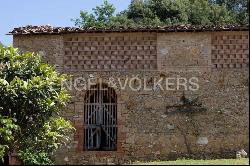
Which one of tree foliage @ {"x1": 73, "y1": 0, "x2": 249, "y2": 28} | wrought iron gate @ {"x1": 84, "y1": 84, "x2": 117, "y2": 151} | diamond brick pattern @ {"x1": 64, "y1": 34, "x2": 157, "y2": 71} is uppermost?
tree foliage @ {"x1": 73, "y1": 0, "x2": 249, "y2": 28}

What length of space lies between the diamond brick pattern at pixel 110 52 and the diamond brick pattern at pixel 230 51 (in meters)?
1.78

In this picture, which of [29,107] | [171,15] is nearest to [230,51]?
[29,107]

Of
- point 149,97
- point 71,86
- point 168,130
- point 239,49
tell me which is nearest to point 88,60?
point 71,86

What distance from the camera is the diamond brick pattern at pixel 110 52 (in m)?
14.8

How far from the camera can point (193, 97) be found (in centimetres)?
1466

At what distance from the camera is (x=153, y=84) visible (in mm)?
14625

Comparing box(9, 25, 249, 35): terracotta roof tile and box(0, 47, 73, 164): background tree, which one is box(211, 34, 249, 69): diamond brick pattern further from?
box(0, 47, 73, 164): background tree

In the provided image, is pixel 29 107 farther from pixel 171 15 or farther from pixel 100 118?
pixel 171 15

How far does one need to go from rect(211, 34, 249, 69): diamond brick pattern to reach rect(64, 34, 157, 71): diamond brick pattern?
69.9 inches

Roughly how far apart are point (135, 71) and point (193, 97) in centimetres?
183

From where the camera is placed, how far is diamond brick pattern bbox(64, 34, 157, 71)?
48.5ft

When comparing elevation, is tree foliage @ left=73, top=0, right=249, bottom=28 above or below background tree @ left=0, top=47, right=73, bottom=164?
above

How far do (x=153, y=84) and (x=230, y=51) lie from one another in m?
2.46

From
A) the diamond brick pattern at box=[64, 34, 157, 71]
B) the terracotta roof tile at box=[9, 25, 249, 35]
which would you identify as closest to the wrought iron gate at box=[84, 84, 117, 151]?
the diamond brick pattern at box=[64, 34, 157, 71]
